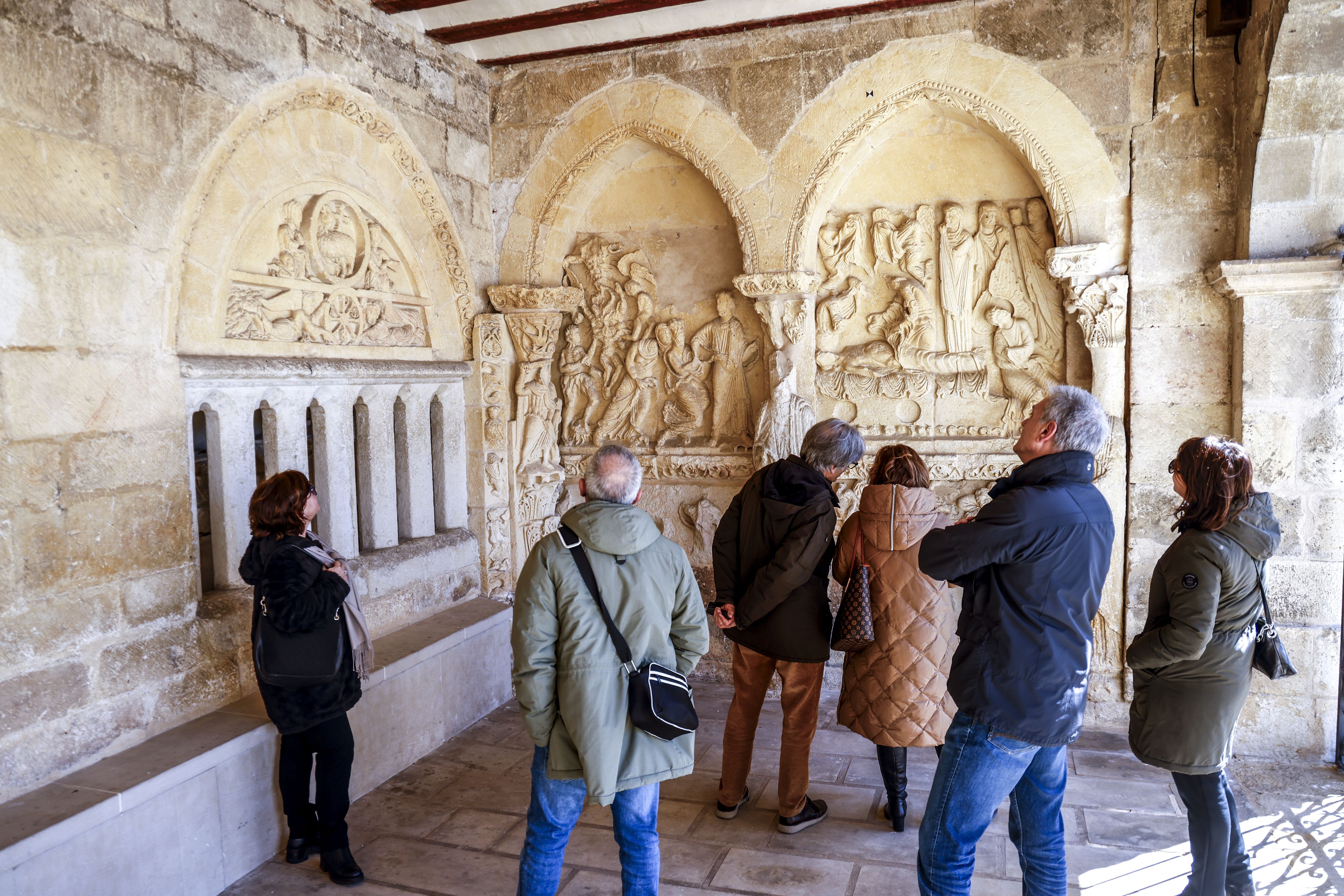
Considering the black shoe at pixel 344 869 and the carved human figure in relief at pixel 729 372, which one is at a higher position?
the carved human figure in relief at pixel 729 372

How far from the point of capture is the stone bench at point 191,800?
2504 millimetres

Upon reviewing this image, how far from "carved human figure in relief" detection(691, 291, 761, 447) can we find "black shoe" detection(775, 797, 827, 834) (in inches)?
82.6

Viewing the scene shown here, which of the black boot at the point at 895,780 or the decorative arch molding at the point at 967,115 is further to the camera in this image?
the decorative arch molding at the point at 967,115

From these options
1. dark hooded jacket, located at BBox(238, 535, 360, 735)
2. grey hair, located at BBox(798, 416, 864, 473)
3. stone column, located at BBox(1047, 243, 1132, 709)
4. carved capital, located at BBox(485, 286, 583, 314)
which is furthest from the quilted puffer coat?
carved capital, located at BBox(485, 286, 583, 314)

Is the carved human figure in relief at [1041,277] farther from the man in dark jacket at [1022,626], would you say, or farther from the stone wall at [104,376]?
the stone wall at [104,376]

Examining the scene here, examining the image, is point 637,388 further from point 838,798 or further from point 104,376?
point 104,376

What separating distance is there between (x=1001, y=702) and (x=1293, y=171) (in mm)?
2981

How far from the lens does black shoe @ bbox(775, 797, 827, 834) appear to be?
329 cm

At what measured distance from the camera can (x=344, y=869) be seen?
3.04 m

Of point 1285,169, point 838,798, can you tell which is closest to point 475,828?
point 838,798

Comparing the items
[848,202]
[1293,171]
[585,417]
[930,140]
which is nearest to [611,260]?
[585,417]

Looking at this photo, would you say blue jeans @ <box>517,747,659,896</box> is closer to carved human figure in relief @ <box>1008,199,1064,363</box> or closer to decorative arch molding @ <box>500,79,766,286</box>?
decorative arch molding @ <box>500,79,766,286</box>

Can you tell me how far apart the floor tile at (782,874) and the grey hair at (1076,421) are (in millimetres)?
1643

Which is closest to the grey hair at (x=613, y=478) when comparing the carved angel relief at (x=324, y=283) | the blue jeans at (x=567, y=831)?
the blue jeans at (x=567, y=831)
